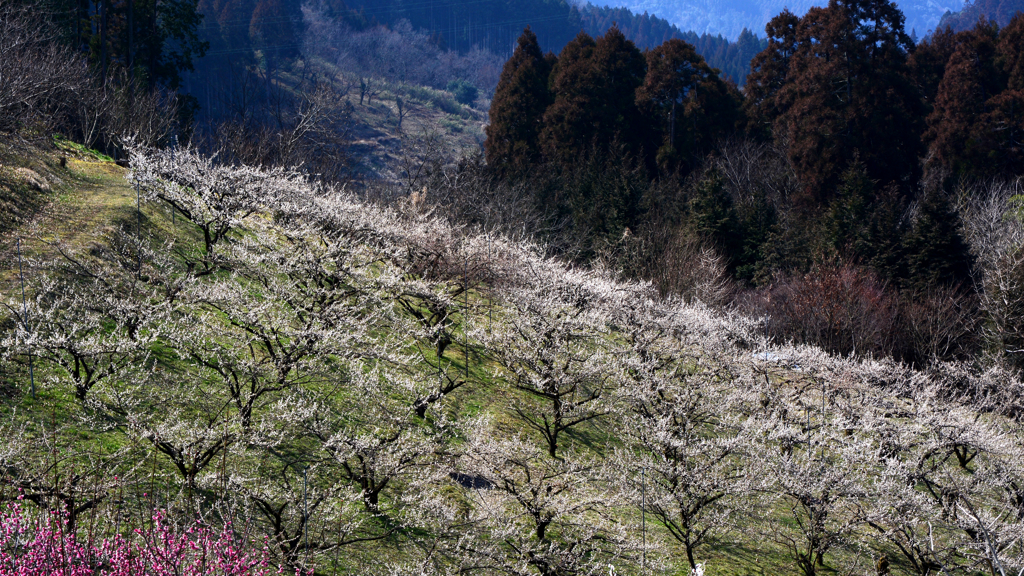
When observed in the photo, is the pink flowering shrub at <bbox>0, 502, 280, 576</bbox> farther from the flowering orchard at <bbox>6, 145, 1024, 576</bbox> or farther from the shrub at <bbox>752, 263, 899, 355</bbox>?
the shrub at <bbox>752, 263, 899, 355</bbox>

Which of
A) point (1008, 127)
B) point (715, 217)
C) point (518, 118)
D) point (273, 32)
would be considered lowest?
point (715, 217)

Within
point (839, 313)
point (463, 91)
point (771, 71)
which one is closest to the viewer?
point (839, 313)

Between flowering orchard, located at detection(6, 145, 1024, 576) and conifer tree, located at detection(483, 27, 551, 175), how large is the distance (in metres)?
24.5

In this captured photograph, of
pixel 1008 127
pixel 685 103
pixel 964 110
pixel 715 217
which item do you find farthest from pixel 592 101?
pixel 1008 127

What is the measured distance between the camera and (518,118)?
142ft

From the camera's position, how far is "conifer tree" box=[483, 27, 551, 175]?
42.7 meters

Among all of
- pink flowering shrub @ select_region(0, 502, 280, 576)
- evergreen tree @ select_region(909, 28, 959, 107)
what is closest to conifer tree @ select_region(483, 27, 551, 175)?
evergreen tree @ select_region(909, 28, 959, 107)

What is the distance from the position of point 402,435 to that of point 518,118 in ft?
117

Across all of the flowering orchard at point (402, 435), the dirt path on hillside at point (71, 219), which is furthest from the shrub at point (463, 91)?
the flowering orchard at point (402, 435)

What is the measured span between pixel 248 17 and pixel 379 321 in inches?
2705

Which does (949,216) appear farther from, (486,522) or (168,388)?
(168,388)

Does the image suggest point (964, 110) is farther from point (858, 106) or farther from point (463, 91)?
point (463, 91)

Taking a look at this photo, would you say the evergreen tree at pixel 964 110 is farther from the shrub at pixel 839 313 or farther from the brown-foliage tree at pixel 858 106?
the shrub at pixel 839 313

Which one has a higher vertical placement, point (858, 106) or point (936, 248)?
point (858, 106)
